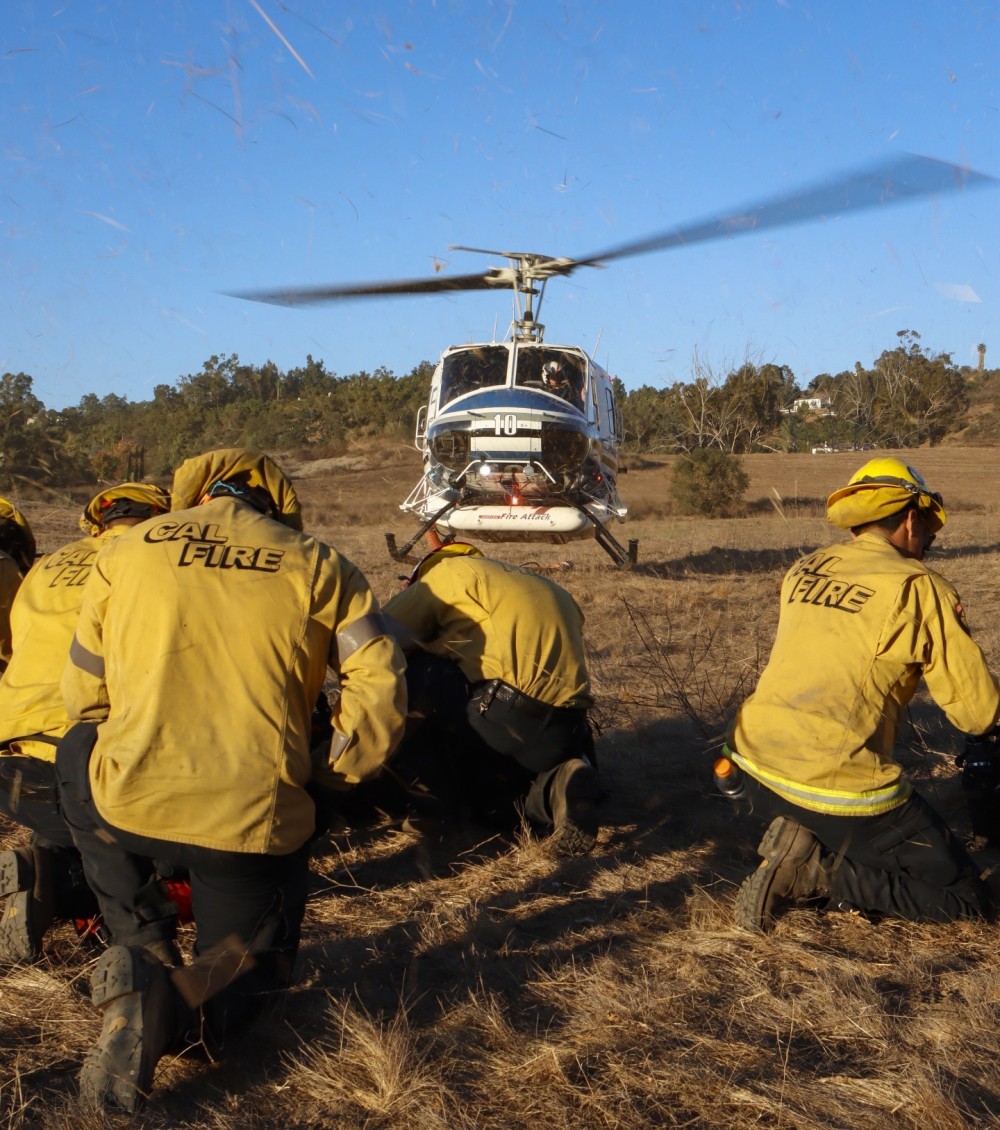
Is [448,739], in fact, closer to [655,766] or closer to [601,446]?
[655,766]

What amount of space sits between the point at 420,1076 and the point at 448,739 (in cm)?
A: 196

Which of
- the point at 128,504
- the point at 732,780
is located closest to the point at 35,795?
the point at 128,504

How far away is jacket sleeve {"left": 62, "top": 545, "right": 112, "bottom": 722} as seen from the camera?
2979 millimetres

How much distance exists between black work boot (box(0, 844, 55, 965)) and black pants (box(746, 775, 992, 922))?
2.38 m

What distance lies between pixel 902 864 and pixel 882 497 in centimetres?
122

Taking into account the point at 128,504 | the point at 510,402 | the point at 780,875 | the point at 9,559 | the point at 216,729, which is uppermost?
the point at 510,402

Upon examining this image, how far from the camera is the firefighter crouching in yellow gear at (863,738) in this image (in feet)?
11.6

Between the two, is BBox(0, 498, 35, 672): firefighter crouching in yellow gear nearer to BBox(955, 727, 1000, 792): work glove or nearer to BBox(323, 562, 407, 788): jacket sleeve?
BBox(323, 562, 407, 788): jacket sleeve

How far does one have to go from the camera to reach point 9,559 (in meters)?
4.50

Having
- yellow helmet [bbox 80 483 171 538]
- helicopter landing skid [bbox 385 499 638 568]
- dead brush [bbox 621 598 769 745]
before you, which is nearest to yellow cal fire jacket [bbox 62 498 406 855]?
yellow helmet [bbox 80 483 171 538]

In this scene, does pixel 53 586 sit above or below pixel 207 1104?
above

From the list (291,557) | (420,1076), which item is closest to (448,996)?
(420,1076)

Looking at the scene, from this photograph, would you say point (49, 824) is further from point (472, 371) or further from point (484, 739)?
point (472, 371)

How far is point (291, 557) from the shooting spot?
9.52 ft
